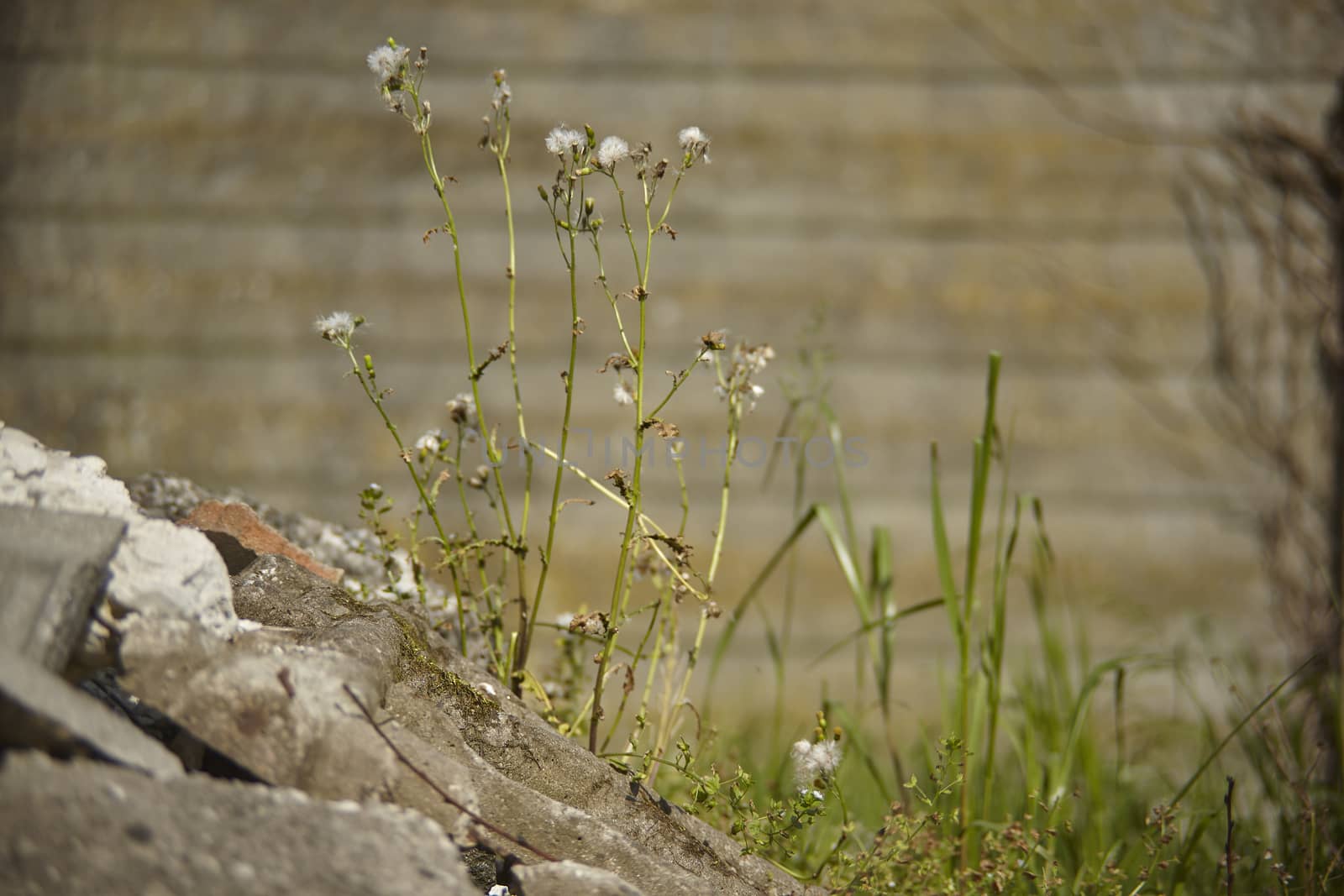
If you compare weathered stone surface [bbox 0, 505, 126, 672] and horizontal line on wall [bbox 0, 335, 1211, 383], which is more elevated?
horizontal line on wall [bbox 0, 335, 1211, 383]

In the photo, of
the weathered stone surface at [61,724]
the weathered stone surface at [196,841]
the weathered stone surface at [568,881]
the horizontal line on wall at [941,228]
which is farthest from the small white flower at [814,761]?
the horizontal line on wall at [941,228]

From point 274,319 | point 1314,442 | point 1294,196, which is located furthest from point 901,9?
point 274,319

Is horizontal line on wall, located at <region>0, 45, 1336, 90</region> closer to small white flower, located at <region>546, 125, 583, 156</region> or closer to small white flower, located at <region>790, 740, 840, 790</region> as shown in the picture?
small white flower, located at <region>546, 125, 583, 156</region>

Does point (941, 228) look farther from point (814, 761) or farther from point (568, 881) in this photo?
point (568, 881)

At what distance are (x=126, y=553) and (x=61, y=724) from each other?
25cm

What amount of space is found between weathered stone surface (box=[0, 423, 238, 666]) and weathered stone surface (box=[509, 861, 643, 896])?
0.40 meters

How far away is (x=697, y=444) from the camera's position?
2.74 meters

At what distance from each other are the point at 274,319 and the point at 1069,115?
7.54ft

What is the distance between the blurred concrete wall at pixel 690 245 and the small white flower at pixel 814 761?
59.5 inches

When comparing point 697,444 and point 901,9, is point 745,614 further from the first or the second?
point 901,9

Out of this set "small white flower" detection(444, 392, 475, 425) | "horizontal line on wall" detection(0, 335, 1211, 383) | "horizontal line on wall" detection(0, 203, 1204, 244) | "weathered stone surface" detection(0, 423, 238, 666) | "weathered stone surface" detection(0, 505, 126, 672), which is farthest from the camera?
"horizontal line on wall" detection(0, 203, 1204, 244)

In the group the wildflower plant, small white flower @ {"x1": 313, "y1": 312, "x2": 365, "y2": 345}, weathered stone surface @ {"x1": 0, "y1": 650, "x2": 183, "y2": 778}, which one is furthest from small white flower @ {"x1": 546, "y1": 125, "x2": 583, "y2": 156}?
weathered stone surface @ {"x1": 0, "y1": 650, "x2": 183, "y2": 778}

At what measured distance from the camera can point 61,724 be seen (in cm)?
79

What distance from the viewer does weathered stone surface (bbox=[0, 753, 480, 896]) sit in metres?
0.75
